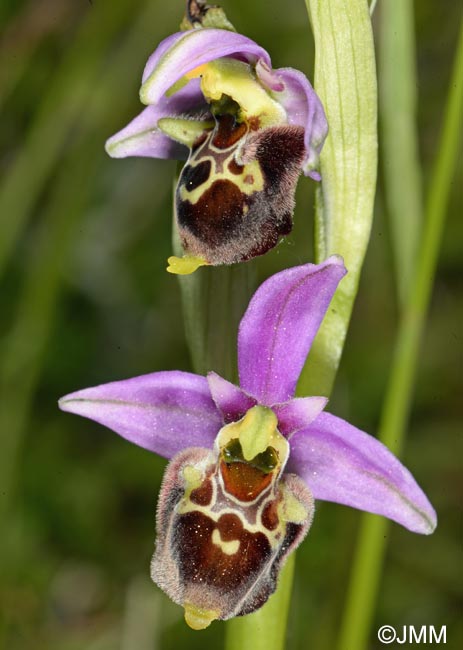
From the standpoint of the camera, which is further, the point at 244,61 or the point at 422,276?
the point at 422,276

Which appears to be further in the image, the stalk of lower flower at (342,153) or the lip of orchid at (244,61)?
the stalk of lower flower at (342,153)

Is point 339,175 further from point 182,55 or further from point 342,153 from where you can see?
point 182,55

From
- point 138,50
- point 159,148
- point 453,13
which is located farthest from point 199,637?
point 453,13

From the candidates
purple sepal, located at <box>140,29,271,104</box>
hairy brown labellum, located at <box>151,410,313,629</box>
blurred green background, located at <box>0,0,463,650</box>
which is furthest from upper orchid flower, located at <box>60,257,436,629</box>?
blurred green background, located at <box>0,0,463,650</box>

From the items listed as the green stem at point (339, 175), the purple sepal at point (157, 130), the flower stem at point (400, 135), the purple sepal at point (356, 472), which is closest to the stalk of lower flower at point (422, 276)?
the flower stem at point (400, 135)

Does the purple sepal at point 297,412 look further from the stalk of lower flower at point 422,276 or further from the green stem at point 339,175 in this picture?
the stalk of lower flower at point 422,276

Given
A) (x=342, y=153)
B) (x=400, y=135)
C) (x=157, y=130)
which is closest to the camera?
(x=342, y=153)

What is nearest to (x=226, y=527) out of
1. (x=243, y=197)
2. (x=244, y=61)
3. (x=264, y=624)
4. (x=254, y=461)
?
(x=254, y=461)
